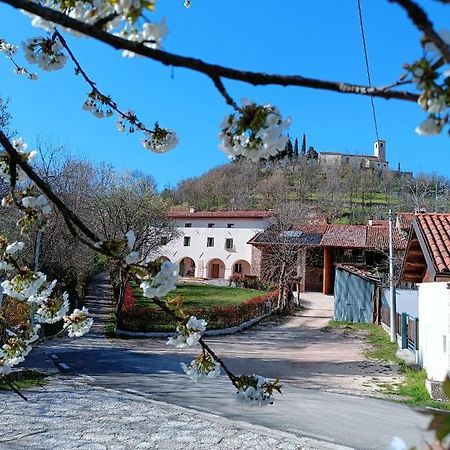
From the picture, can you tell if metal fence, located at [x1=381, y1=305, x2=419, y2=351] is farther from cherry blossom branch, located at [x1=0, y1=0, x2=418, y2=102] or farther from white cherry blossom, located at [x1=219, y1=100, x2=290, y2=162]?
cherry blossom branch, located at [x1=0, y1=0, x2=418, y2=102]

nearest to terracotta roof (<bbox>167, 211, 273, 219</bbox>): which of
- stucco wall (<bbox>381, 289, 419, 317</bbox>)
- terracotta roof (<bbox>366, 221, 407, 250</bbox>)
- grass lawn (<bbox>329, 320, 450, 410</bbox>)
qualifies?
terracotta roof (<bbox>366, 221, 407, 250</bbox>)

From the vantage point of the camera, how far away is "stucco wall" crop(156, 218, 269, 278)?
44344 millimetres

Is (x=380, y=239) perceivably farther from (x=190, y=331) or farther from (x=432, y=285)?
(x=190, y=331)

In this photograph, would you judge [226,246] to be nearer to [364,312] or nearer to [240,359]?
[364,312]

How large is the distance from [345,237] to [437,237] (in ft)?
88.8

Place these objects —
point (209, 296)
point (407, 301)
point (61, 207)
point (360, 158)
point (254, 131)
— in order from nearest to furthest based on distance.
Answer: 1. point (254, 131)
2. point (61, 207)
3. point (407, 301)
4. point (209, 296)
5. point (360, 158)

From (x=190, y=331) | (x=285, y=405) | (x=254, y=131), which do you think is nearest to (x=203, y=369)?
(x=190, y=331)

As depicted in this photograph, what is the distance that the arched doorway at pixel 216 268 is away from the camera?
46625 mm

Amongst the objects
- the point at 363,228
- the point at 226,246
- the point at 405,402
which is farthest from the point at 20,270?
the point at 226,246

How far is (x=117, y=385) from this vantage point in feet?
32.5

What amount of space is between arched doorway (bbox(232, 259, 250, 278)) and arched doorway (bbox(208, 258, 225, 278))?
4.57ft

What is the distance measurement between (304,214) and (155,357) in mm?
28605

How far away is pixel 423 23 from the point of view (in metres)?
0.94

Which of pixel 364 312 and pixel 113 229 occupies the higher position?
pixel 113 229
